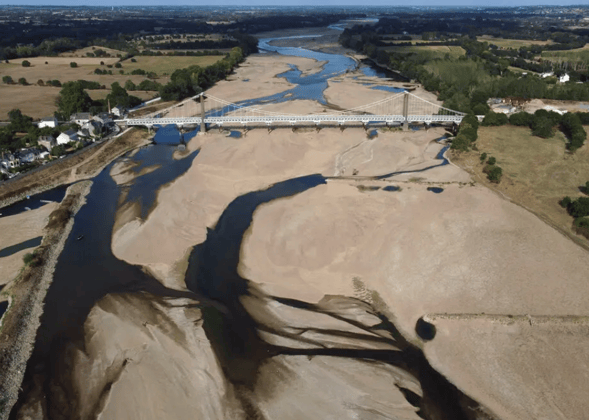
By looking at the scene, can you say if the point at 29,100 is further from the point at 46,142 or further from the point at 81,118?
the point at 46,142

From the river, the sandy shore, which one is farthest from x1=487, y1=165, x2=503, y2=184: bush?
the sandy shore

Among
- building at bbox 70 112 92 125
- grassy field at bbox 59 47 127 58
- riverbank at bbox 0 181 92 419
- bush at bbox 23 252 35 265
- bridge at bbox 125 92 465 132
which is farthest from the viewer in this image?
→ grassy field at bbox 59 47 127 58

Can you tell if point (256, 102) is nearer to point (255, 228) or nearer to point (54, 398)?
point (255, 228)

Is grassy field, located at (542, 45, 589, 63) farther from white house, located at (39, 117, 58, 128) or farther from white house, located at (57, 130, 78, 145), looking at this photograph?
white house, located at (39, 117, 58, 128)

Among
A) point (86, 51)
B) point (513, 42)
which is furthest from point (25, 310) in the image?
point (513, 42)

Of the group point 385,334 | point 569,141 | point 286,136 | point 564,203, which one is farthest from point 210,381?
point 569,141
